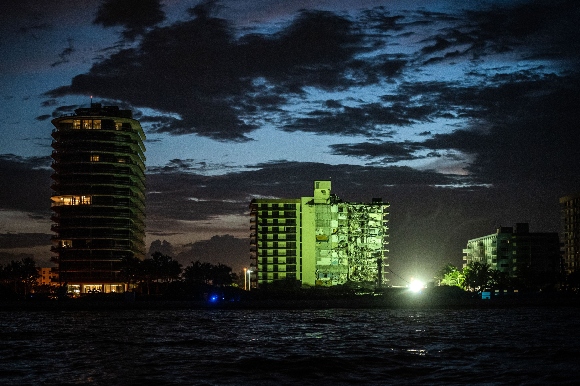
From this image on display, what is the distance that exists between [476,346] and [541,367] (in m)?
15.9

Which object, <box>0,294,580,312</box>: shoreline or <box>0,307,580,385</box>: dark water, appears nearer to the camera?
<box>0,307,580,385</box>: dark water

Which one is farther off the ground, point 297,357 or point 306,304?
point 297,357

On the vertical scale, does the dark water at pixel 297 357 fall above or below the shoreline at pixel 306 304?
above

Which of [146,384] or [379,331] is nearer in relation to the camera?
[146,384]

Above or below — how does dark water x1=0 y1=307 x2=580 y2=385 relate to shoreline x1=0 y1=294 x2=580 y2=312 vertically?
above

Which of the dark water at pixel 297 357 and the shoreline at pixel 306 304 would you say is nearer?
the dark water at pixel 297 357

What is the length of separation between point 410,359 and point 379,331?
3308 centimetres

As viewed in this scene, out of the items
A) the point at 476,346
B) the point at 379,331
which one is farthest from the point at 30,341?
the point at 476,346

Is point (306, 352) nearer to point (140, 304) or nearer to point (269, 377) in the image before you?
point (269, 377)

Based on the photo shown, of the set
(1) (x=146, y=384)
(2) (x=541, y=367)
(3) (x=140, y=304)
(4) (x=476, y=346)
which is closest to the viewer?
(1) (x=146, y=384)

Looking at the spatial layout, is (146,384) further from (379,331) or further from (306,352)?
(379,331)

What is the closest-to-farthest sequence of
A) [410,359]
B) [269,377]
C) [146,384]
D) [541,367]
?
[146,384], [269,377], [541,367], [410,359]

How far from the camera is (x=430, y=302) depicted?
192 metres

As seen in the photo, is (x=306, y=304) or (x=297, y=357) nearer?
(x=297, y=357)
